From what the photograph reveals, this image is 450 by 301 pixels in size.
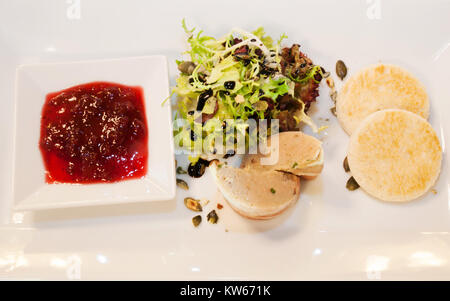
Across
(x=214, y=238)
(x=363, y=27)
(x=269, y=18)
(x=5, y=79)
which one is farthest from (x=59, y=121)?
(x=363, y=27)

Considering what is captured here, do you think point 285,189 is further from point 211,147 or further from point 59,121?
point 59,121

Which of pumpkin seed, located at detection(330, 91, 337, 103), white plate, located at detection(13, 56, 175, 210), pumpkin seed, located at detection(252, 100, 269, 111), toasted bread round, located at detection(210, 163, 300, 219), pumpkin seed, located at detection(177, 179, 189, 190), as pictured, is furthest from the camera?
pumpkin seed, located at detection(330, 91, 337, 103)

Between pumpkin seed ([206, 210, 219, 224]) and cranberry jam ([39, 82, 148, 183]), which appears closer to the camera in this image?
cranberry jam ([39, 82, 148, 183])

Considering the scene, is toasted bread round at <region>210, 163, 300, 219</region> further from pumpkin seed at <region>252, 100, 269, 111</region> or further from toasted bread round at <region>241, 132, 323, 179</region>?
pumpkin seed at <region>252, 100, 269, 111</region>

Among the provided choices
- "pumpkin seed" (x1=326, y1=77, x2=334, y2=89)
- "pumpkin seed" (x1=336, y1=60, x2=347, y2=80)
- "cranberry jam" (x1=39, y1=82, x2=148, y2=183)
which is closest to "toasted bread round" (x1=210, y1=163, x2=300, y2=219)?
"cranberry jam" (x1=39, y1=82, x2=148, y2=183)

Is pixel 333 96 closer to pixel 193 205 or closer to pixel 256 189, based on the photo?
pixel 256 189

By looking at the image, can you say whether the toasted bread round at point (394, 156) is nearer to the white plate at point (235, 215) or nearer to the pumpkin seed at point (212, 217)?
the white plate at point (235, 215)
